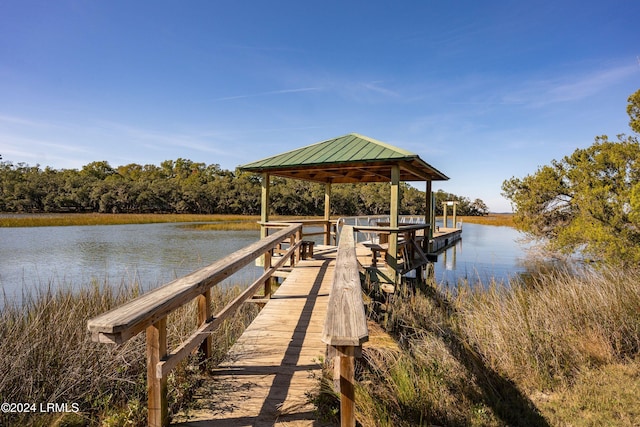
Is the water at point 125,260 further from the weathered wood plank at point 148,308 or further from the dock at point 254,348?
the weathered wood plank at point 148,308

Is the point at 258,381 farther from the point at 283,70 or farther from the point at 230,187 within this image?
the point at 230,187

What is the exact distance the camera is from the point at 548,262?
16.6 meters

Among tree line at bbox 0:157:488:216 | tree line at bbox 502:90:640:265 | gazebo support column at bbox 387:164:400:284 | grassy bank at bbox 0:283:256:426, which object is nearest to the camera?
grassy bank at bbox 0:283:256:426

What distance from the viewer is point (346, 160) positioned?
8.03 meters

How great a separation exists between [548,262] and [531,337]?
50.3 feet

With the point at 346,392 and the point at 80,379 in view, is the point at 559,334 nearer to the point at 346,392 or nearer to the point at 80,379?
the point at 346,392

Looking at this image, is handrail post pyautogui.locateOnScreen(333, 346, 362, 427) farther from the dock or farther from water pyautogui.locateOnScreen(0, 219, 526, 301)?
water pyautogui.locateOnScreen(0, 219, 526, 301)

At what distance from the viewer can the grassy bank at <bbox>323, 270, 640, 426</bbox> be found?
9.48 feet

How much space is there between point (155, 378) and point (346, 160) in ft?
21.6

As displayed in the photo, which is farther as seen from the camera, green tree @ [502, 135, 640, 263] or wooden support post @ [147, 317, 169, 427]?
green tree @ [502, 135, 640, 263]

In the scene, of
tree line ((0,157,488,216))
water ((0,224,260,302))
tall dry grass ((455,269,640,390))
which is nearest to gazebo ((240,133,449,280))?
tall dry grass ((455,269,640,390))

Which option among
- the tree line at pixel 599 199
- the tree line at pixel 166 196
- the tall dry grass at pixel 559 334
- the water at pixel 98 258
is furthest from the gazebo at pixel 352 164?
the tree line at pixel 166 196

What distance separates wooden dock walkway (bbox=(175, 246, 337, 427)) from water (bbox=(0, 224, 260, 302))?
19.7 ft

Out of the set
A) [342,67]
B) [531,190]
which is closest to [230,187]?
[342,67]
